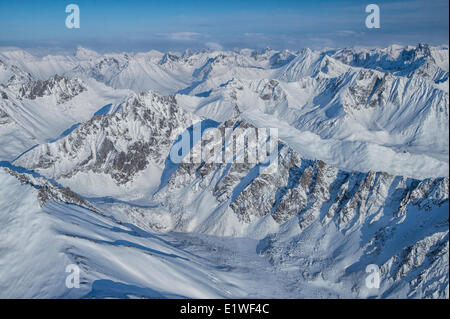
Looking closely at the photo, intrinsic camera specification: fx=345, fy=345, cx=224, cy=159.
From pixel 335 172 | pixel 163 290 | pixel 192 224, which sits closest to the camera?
pixel 163 290

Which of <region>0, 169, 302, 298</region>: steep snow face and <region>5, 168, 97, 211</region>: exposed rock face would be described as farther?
<region>5, 168, 97, 211</region>: exposed rock face

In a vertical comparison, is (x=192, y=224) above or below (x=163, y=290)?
below

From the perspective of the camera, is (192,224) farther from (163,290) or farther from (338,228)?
(163,290)

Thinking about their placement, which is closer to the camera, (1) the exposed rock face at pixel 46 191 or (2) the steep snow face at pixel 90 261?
(2) the steep snow face at pixel 90 261

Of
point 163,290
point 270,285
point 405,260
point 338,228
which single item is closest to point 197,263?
point 270,285

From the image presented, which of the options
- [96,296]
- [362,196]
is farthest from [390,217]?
[96,296]

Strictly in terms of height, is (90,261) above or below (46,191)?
below

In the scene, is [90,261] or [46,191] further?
[46,191]

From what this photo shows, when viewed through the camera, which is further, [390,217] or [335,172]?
[335,172]
